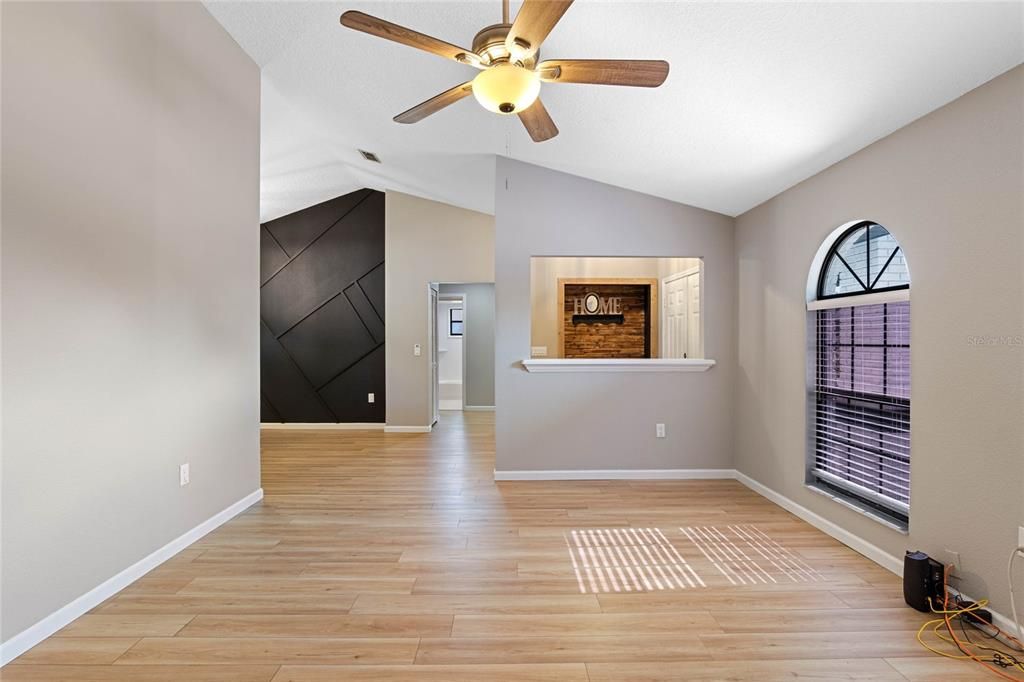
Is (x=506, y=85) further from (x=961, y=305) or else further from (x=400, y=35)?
(x=961, y=305)

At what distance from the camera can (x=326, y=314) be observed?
6895 millimetres

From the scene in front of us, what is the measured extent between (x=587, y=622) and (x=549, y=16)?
7.65 feet

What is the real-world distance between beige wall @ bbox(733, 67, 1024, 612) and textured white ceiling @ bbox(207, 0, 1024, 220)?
167mm

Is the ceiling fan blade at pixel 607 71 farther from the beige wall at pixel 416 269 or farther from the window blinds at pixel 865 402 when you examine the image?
the beige wall at pixel 416 269

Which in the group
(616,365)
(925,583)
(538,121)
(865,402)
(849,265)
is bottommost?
(925,583)

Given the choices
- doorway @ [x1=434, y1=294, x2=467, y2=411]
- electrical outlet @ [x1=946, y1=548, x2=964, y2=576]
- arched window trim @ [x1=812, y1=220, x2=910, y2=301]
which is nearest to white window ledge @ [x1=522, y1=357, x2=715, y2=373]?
arched window trim @ [x1=812, y1=220, x2=910, y2=301]

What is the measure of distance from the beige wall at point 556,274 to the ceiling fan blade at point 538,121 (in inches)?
159

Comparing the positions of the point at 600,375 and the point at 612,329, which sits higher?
the point at 612,329

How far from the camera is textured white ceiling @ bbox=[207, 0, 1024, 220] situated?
6.48 feet

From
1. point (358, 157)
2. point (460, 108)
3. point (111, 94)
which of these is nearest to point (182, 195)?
point (111, 94)

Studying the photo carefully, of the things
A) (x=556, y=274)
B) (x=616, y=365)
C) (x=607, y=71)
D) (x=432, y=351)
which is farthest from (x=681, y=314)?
(x=607, y=71)

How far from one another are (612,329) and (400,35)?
563cm

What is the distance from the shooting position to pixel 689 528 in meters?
3.11

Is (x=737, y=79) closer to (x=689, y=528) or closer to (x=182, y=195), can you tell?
(x=689, y=528)
